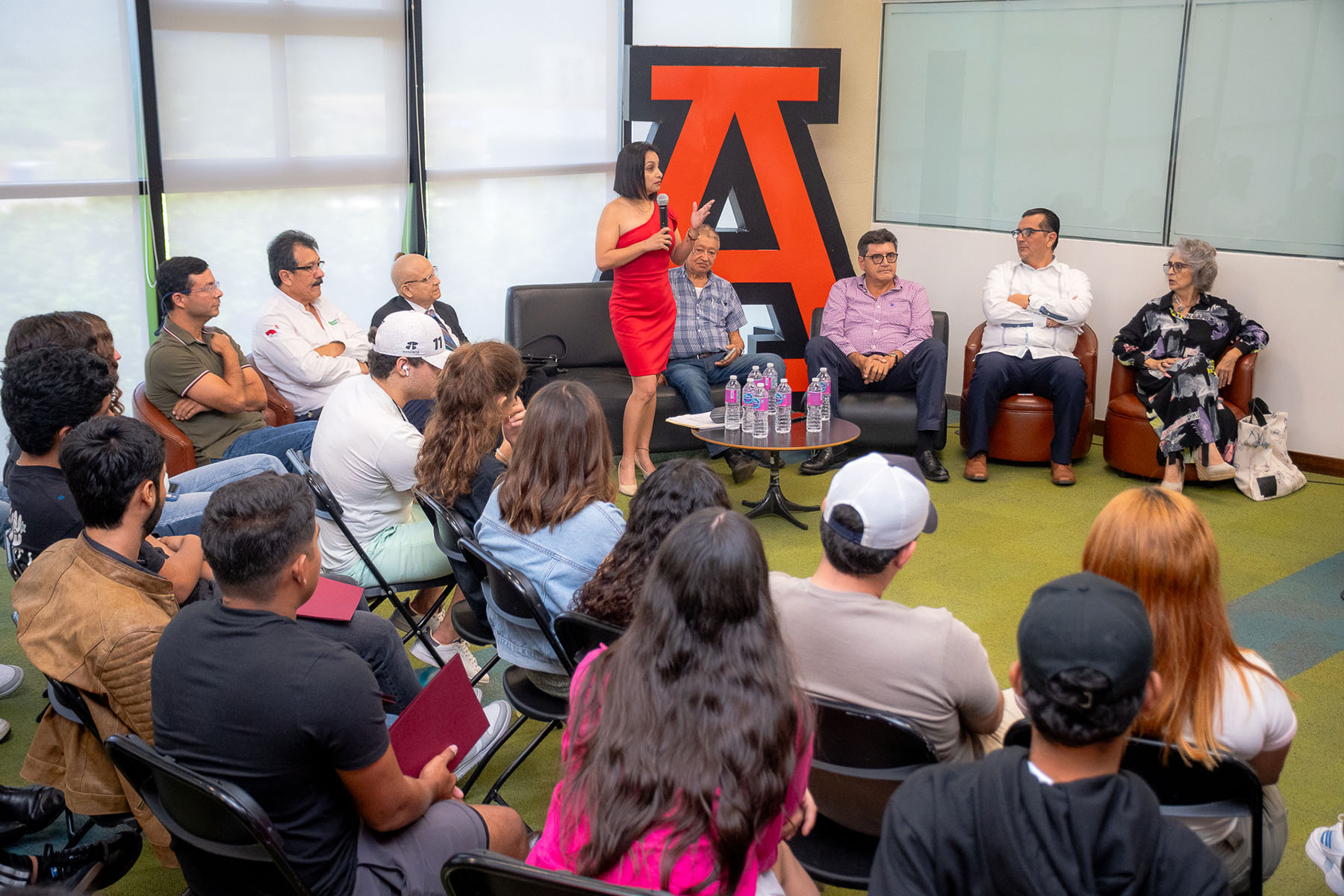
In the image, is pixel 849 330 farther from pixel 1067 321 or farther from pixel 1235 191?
pixel 1235 191

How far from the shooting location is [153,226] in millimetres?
5527

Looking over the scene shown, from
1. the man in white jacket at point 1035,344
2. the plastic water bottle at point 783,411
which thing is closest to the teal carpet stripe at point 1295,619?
the man in white jacket at point 1035,344

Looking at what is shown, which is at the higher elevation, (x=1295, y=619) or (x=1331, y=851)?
→ (x=1331, y=851)

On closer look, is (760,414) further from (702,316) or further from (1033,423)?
(1033,423)

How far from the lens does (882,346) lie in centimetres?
614

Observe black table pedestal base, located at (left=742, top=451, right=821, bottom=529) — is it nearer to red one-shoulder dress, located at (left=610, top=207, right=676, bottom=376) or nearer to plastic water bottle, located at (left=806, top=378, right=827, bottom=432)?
plastic water bottle, located at (left=806, top=378, right=827, bottom=432)

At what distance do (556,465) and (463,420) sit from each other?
2.18 ft

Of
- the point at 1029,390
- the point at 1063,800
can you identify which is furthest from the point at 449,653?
the point at 1029,390

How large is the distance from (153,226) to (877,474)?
Result: 4.74 m

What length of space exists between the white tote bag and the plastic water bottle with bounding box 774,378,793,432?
2345 mm

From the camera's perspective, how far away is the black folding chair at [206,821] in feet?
5.49

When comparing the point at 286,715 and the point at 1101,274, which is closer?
the point at 286,715

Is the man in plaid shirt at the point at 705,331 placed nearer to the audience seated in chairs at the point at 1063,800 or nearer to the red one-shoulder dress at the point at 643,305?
the red one-shoulder dress at the point at 643,305

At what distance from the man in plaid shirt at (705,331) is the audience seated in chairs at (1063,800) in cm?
476
